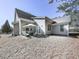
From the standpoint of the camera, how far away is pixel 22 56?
33.2 ft

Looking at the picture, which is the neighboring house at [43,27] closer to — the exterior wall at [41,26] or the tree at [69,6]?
the exterior wall at [41,26]

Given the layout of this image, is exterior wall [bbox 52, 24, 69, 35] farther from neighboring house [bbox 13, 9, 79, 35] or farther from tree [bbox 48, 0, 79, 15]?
tree [bbox 48, 0, 79, 15]

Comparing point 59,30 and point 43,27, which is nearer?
point 43,27

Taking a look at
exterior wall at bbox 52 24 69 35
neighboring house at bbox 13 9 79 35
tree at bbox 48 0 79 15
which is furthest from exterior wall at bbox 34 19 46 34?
tree at bbox 48 0 79 15

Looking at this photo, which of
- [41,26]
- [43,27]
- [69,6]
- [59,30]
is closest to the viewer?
[69,6]

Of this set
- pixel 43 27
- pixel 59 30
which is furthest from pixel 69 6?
pixel 59 30

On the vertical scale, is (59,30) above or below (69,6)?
below

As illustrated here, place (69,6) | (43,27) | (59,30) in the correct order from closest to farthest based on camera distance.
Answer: (69,6) < (43,27) < (59,30)

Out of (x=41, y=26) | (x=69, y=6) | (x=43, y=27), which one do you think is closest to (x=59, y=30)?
(x=43, y=27)

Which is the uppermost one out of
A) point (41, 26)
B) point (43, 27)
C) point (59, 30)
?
point (41, 26)

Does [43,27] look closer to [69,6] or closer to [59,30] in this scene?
[59,30]

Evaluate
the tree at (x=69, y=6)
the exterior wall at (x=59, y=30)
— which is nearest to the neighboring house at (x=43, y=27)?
the exterior wall at (x=59, y=30)

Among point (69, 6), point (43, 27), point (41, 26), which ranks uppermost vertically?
point (69, 6)

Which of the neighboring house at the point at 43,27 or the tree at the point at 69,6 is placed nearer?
the tree at the point at 69,6
